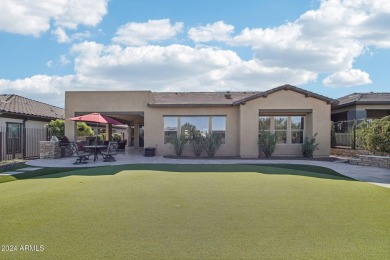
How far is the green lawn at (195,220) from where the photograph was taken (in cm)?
423

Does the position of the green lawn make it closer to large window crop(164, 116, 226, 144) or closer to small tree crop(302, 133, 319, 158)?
small tree crop(302, 133, 319, 158)

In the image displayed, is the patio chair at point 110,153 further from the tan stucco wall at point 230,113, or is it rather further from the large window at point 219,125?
the large window at point 219,125

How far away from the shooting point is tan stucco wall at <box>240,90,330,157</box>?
19.1m

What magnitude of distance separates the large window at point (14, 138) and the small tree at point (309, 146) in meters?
18.4

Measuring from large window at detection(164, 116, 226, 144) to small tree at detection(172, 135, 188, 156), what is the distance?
1.87ft

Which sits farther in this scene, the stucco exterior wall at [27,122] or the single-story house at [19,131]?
the stucco exterior wall at [27,122]

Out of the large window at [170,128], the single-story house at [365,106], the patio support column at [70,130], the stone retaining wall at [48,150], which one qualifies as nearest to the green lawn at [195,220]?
the stone retaining wall at [48,150]

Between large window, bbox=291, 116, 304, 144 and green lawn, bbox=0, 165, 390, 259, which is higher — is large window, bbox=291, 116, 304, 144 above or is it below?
above

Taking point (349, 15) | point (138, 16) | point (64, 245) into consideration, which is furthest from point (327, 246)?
point (138, 16)

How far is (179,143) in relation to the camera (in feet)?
63.7

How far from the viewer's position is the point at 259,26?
1603cm

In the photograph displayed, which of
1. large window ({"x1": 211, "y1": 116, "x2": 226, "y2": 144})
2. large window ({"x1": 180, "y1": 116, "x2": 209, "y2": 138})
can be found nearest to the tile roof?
large window ({"x1": 211, "y1": 116, "x2": 226, "y2": 144})

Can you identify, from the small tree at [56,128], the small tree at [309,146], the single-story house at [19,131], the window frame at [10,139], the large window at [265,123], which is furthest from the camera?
the small tree at [56,128]

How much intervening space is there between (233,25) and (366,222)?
1277 cm
